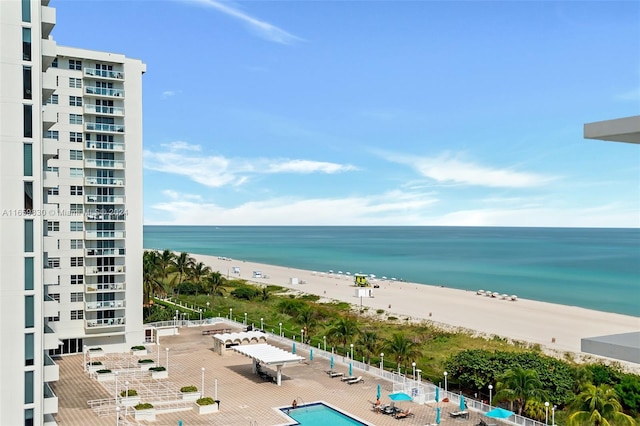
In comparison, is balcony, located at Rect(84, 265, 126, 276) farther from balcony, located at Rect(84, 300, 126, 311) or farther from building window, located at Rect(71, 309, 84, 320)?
building window, located at Rect(71, 309, 84, 320)

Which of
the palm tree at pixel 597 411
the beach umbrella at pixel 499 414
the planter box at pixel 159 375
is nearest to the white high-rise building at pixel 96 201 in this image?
the planter box at pixel 159 375

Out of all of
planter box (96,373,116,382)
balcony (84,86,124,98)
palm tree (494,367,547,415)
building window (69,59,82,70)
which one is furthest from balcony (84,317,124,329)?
palm tree (494,367,547,415)

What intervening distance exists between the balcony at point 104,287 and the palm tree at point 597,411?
120ft

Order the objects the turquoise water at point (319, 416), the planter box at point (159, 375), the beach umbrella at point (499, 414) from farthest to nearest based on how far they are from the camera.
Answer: the planter box at point (159, 375)
the turquoise water at point (319, 416)
the beach umbrella at point (499, 414)

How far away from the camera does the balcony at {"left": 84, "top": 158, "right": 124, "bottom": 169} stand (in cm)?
4783

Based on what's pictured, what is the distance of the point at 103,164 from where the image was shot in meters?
48.3

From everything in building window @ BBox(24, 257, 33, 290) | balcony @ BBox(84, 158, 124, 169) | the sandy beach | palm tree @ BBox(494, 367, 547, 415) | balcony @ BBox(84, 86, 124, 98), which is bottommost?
the sandy beach

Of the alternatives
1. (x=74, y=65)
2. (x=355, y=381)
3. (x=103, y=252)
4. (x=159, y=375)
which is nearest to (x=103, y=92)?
(x=74, y=65)

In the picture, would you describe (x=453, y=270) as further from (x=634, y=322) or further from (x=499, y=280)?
(x=634, y=322)

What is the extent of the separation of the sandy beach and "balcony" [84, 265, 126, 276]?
3743cm

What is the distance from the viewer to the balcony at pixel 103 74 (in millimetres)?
47719

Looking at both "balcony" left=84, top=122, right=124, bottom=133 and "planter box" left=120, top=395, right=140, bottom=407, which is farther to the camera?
"balcony" left=84, top=122, right=124, bottom=133

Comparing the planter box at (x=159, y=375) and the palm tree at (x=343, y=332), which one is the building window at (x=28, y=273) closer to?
the planter box at (x=159, y=375)

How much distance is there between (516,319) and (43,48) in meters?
66.8
